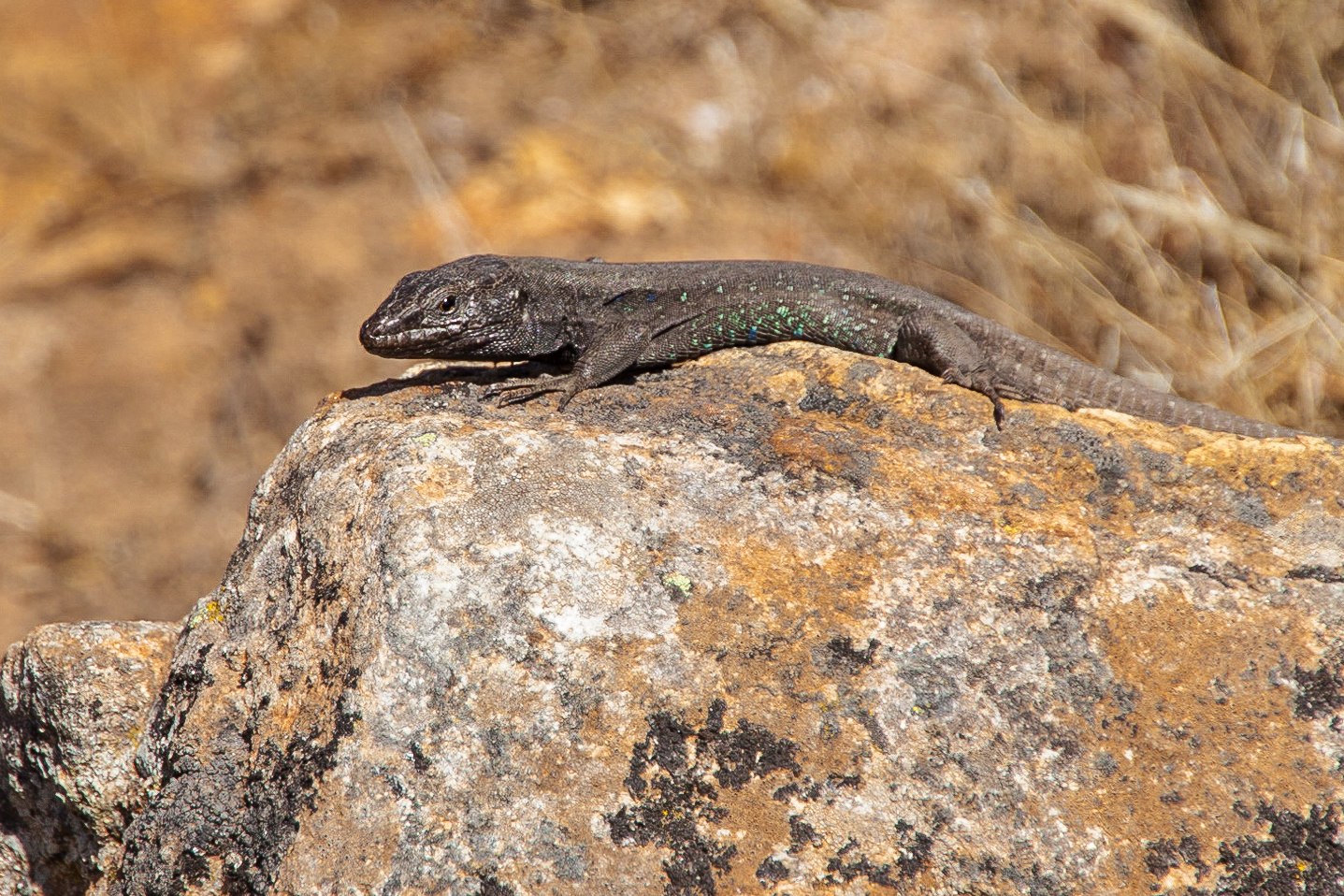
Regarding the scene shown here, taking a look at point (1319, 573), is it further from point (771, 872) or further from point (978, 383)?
point (771, 872)

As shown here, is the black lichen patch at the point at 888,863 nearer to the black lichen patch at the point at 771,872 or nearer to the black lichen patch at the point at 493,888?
the black lichen patch at the point at 771,872

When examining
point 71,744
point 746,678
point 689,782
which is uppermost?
point 71,744

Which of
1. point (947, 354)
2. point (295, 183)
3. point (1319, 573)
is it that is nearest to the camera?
point (1319, 573)

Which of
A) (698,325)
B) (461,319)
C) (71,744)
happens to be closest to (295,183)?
(461,319)

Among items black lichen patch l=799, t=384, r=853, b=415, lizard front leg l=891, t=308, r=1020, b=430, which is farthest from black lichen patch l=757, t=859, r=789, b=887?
lizard front leg l=891, t=308, r=1020, b=430

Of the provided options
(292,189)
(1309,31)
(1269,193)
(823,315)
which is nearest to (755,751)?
(823,315)

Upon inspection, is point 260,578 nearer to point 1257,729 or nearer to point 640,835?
point 640,835
